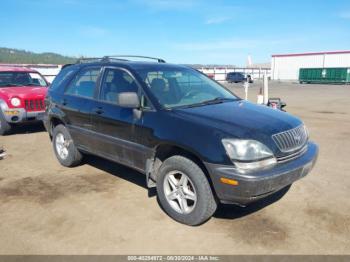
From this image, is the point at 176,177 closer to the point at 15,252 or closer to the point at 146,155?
the point at 146,155

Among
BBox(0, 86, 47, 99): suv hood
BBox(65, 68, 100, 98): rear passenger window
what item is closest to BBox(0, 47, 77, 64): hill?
BBox(0, 86, 47, 99): suv hood

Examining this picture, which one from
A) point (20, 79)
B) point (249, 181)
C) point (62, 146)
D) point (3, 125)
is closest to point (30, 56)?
point (20, 79)

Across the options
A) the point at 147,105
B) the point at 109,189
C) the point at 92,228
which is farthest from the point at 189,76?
the point at 92,228

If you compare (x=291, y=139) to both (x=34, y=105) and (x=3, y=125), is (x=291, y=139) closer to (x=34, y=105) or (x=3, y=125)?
(x=34, y=105)

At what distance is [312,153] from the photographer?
4094mm

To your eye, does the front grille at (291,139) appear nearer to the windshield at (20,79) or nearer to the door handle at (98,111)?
the door handle at (98,111)

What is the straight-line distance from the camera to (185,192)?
3.82 meters

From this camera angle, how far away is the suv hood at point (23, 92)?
27.9 ft

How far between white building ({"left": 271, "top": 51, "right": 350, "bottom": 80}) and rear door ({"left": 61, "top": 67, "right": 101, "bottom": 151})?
50602 millimetres

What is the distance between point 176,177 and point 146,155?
0.51 metres

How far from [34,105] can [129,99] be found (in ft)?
18.2

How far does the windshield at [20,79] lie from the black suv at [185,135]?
4.65m

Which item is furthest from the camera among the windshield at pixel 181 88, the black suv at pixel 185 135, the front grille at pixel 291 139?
the windshield at pixel 181 88

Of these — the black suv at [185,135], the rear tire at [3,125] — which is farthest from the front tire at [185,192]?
the rear tire at [3,125]
